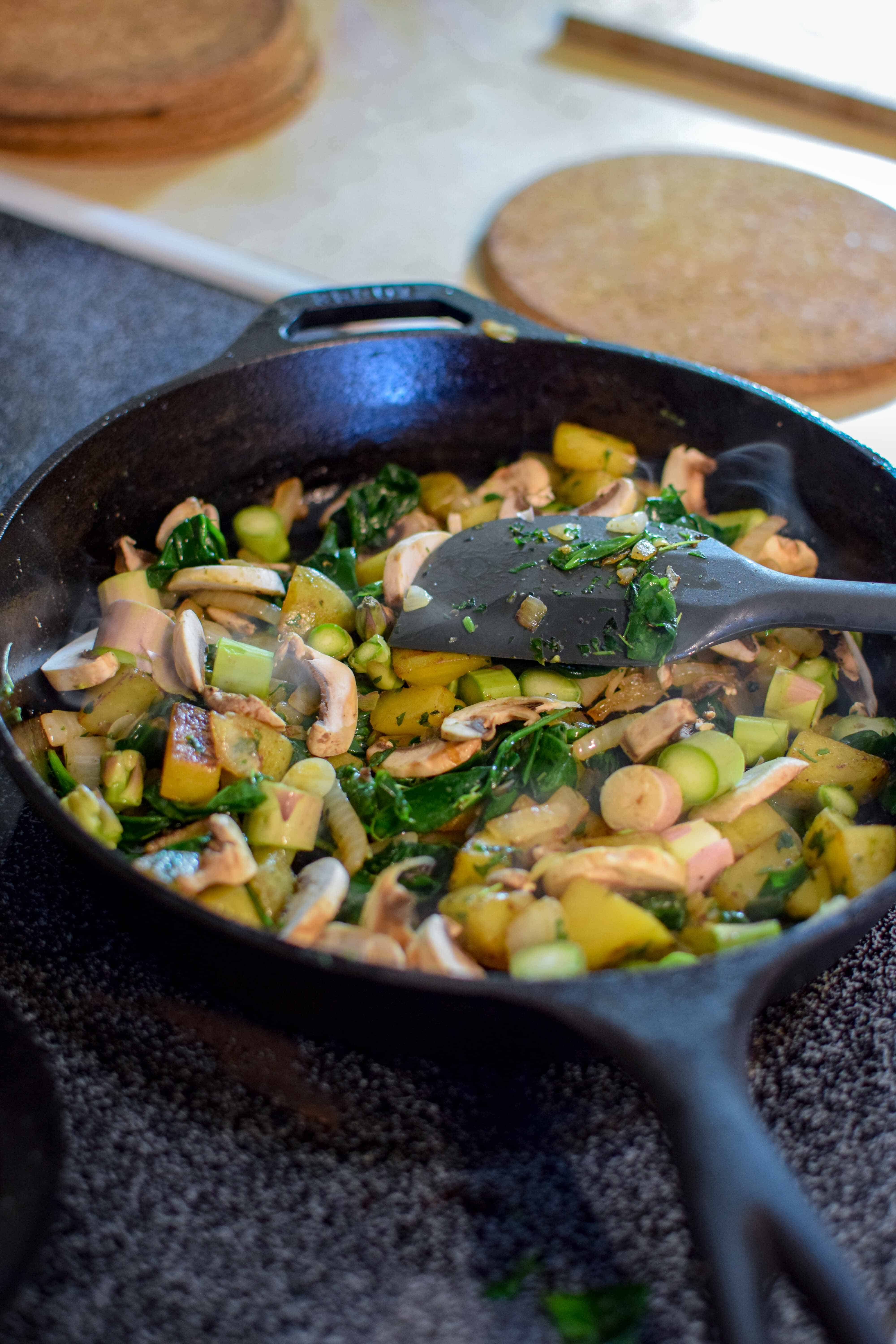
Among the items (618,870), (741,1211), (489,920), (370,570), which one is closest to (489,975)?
(489,920)

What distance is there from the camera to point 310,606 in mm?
1378

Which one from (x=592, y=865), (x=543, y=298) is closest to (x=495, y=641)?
(x=592, y=865)

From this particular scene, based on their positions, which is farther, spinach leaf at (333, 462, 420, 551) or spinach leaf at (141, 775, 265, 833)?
spinach leaf at (333, 462, 420, 551)

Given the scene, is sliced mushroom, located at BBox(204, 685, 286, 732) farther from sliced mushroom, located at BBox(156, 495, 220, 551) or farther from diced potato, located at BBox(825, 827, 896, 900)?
diced potato, located at BBox(825, 827, 896, 900)

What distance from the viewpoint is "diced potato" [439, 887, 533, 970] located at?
0.99 m

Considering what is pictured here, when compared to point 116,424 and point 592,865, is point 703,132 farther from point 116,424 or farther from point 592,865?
point 592,865

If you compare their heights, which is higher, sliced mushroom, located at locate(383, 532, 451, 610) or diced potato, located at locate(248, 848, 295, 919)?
sliced mushroom, located at locate(383, 532, 451, 610)

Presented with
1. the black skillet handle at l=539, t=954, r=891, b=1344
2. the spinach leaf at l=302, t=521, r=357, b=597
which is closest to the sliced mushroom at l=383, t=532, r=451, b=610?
the spinach leaf at l=302, t=521, r=357, b=597

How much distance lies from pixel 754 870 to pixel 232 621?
76cm

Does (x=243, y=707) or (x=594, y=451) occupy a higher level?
(x=594, y=451)

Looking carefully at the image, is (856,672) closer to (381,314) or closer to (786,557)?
(786,557)

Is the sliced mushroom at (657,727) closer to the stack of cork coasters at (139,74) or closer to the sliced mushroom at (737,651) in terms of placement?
the sliced mushroom at (737,651)

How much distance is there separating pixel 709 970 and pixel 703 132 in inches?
99.6

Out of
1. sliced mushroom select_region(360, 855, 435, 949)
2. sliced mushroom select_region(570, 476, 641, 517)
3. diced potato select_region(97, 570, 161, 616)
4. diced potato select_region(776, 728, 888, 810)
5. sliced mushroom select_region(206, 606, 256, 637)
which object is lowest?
sliced mushroom select_region(206, 606, 256, 637)
